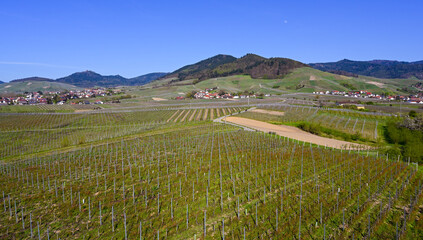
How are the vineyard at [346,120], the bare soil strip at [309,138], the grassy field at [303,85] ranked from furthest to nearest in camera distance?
the grassy field at [303,85], the vineyard at [346,120], the bare soil strip at [309,138]

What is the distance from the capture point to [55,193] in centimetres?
1953

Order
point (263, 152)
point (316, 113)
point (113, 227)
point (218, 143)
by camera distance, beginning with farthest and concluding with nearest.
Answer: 1. point (316, 113)
2. point (218, 143)
3. point (263, 152)
4. point (113, 227)

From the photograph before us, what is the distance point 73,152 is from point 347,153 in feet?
113

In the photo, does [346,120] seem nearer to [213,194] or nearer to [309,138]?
[309,138]

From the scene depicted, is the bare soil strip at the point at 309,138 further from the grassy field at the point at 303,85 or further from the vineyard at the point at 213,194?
the grassy field at the point at 303,85

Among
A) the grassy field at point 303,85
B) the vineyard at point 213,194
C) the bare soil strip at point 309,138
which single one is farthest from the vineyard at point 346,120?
the grassy field at point 303,85

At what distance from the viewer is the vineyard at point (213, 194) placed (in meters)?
14.1

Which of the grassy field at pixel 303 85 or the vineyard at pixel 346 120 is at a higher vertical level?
the grassy field at pixel 303 85

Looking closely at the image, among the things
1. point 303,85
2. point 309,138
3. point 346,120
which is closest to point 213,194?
point 309,138

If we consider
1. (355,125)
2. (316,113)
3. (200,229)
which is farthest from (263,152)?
(316,113)

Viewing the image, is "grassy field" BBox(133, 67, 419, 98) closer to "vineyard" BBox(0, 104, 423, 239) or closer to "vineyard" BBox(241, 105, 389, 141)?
"vineyard" BBox(241, 105, 389, 141)

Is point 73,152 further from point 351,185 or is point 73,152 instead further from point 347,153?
point 347,153

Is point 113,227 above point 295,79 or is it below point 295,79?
below

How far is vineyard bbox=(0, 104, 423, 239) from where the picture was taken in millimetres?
14141
